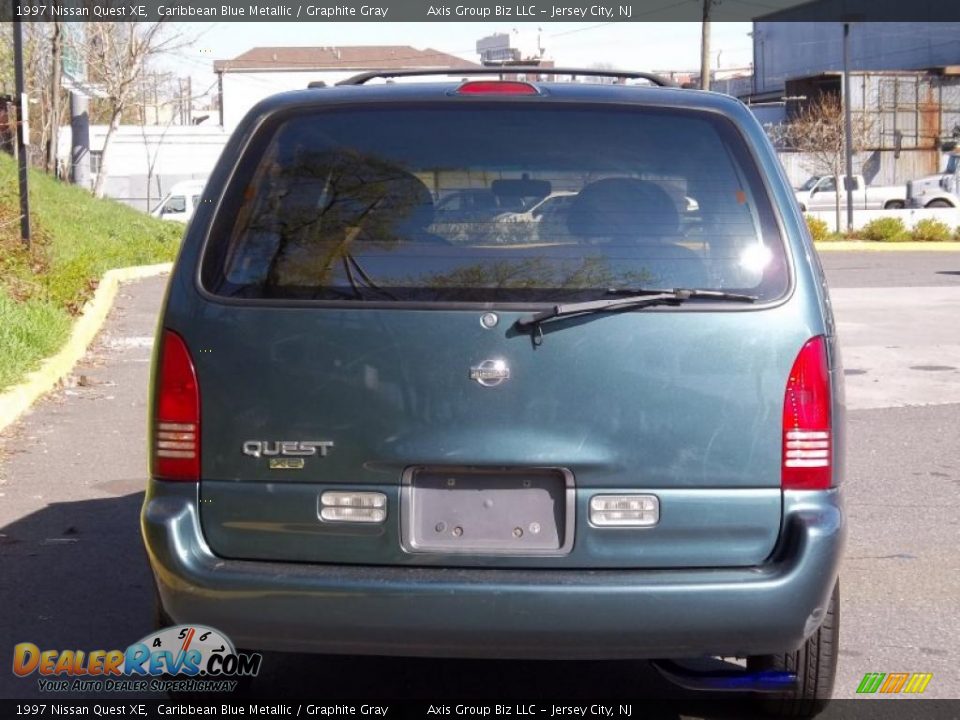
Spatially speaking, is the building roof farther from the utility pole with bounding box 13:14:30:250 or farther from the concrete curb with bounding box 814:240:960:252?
the utility pole with bounding box 13:14:30:250

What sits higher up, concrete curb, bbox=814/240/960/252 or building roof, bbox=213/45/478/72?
building roof, bbox=213/45/478/72

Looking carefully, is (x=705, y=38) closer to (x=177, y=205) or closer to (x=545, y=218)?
(x=177, y=205)

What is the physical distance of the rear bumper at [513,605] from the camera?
341 cm

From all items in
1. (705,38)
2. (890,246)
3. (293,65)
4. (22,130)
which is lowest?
(890,246)

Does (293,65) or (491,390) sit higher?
(293,65)

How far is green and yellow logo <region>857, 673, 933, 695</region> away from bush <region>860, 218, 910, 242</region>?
31.5 metres

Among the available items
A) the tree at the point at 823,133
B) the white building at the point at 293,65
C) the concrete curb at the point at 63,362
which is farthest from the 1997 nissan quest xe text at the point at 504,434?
the white building at the point at 293,65

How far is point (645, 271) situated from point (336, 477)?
3.18ft

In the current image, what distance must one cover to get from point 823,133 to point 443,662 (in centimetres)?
4563

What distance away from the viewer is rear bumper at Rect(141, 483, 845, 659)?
3.41 metres

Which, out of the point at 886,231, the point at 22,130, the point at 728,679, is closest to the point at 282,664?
the point at 728,679

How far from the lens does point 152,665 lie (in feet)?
13.8

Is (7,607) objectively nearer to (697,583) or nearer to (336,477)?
(336,477)

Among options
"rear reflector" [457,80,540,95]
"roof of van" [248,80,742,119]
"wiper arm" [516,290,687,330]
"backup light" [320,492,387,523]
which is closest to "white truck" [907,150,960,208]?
"roof of van" [248,80,742,119]
